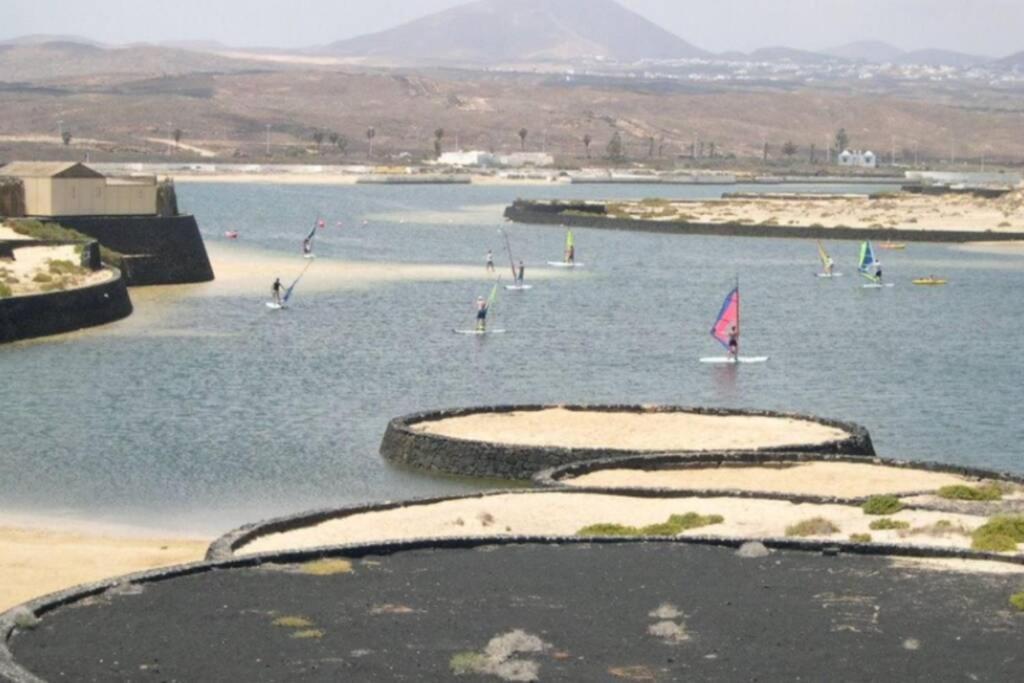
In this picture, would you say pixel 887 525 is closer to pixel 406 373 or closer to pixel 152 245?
pixel 406 373

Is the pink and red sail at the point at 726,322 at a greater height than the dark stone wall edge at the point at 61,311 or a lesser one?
greater

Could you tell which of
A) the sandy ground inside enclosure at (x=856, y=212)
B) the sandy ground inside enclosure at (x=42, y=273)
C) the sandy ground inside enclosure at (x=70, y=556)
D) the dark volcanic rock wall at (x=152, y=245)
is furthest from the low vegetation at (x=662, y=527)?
the sandy ground inside enclosure at (x=856, y=212)

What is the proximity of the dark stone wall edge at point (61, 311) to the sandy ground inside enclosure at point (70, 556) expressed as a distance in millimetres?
23074

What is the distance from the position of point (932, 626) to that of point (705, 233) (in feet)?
338

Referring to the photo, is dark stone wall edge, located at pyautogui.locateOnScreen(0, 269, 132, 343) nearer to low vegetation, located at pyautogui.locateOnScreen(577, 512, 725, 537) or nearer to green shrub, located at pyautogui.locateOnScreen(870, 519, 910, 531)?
low vegetation, located at pyautogui.locateOnScreen(577, 512, 725, 537)

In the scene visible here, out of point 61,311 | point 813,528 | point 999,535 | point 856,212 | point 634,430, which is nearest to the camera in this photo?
point 999,535

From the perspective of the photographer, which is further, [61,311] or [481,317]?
[481,317]

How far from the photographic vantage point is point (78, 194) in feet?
238

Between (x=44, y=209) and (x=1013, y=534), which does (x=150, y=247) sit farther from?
(x=1013, y=534)

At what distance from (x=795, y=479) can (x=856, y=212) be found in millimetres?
111873

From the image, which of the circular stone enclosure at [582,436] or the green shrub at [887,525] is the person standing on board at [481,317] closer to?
the circular stone enclosure at [582,436]

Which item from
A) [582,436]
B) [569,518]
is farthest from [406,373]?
[569,518]

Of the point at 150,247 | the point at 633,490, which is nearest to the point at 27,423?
the point at 633,490

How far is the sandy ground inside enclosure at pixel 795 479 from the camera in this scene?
29.2m
